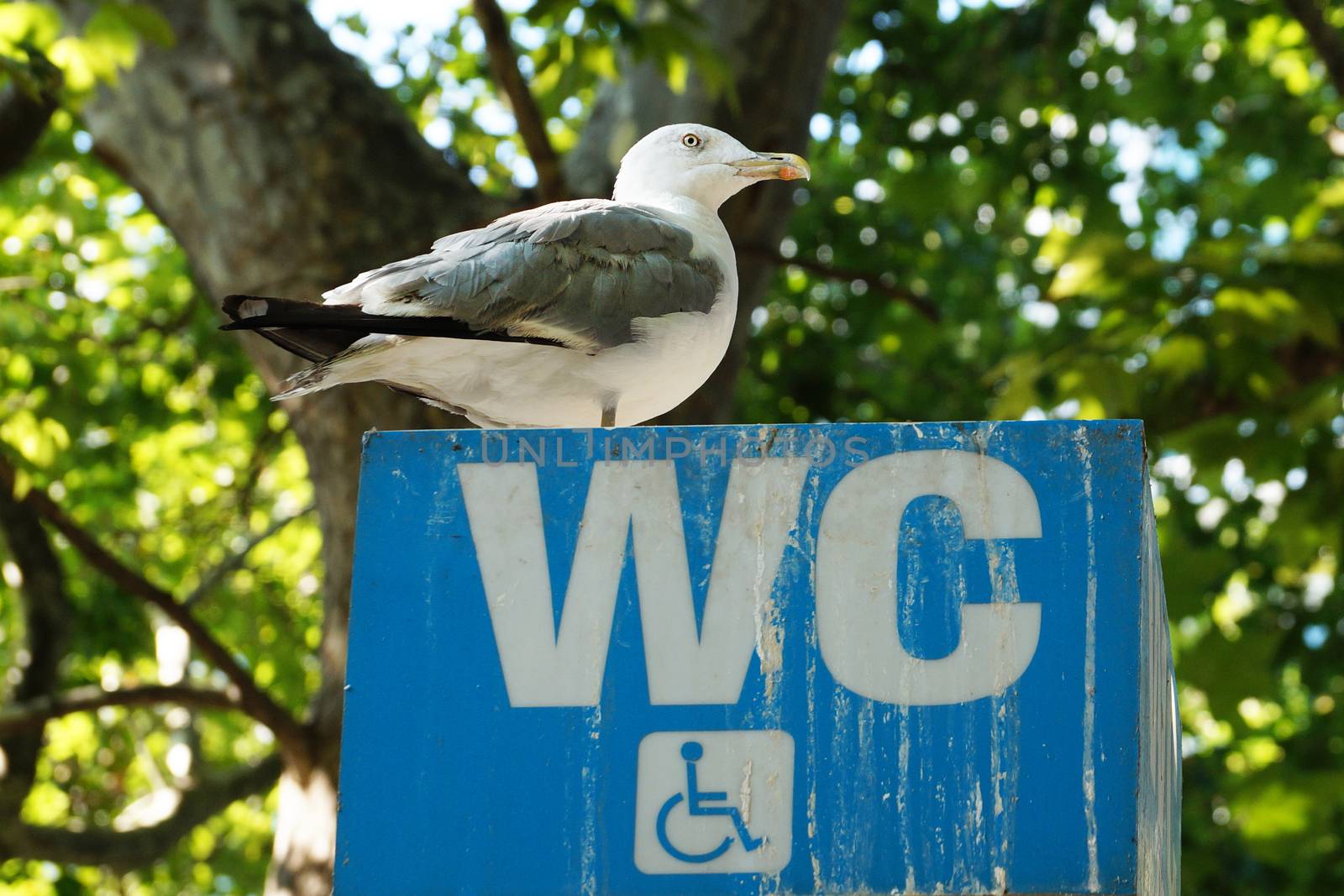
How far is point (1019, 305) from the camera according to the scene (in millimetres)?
9391

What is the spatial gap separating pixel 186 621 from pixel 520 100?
1859mm

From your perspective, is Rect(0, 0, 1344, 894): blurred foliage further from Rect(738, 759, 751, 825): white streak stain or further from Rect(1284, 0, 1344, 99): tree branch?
Rect(738, 759, 751, 825): white streak stain

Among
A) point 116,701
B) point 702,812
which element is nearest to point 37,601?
point 116,701

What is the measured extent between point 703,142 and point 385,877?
1535 mm

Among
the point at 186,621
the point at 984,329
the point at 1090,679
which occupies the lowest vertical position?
the point at 1090,679

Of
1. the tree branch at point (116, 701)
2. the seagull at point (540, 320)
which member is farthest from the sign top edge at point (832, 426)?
the tree branch at point (116, 701)

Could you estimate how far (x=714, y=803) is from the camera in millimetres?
2186

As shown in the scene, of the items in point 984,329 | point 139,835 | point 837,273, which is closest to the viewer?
point 837,273

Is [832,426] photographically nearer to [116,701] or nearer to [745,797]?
[745,797]

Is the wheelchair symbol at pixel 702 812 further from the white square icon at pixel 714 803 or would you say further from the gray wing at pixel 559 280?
the gray wing at pixel 559 280

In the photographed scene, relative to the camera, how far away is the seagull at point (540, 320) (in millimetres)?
2453

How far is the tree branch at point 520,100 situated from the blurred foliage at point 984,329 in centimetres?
21

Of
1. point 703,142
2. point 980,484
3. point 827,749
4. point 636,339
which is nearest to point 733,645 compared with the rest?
point 827,749

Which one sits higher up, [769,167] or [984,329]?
[984,329]
